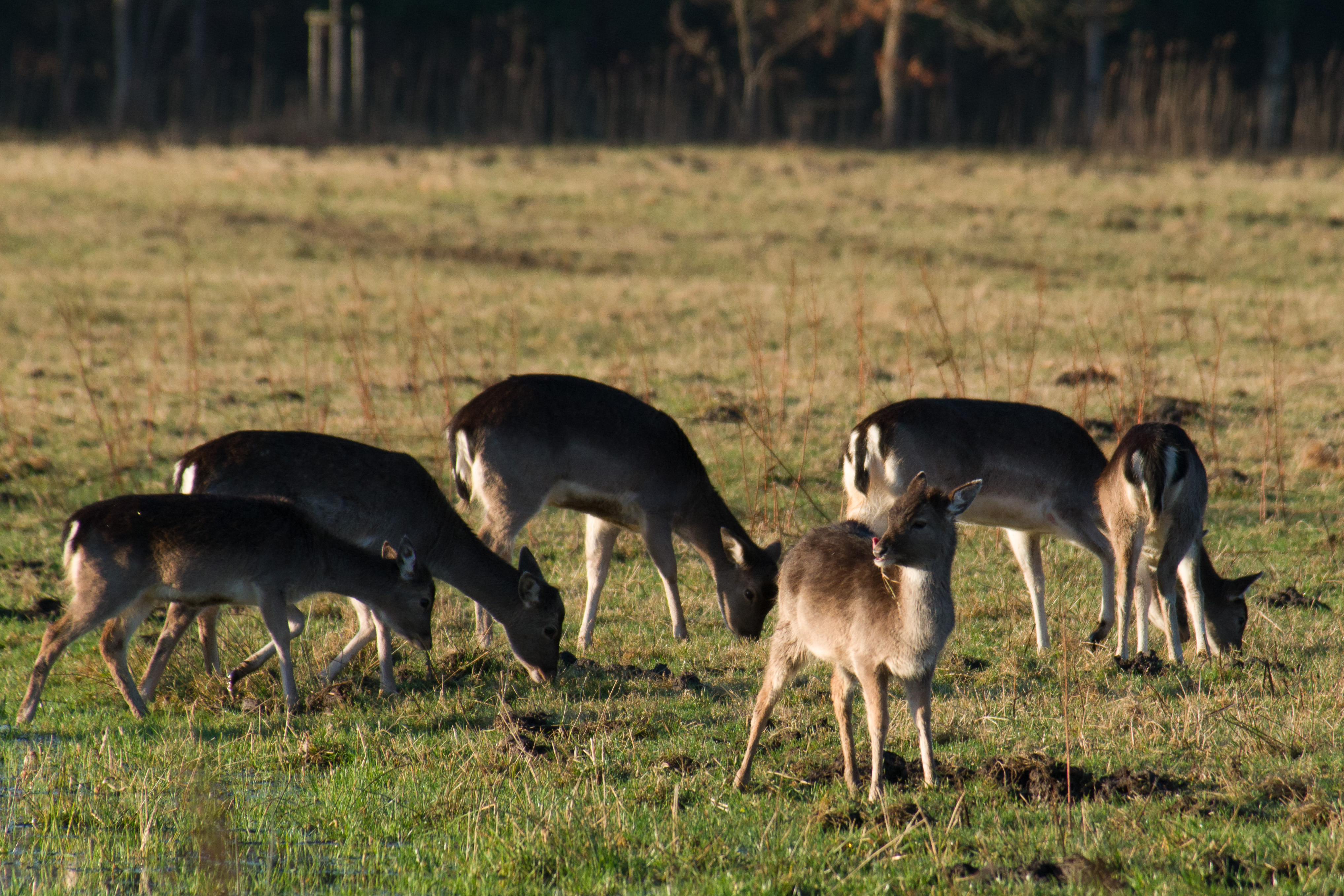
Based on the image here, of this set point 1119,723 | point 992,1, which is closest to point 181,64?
point 992,1

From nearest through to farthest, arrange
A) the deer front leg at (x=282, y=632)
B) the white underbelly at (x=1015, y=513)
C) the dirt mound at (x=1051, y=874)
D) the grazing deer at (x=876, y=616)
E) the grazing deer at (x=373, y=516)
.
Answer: the dirt mound at (x=1051, y=874), the grazing deer at (x=876, y=616), the deer front leg at (x=282, y=632), the grazing deer at (x=373, y=516), the white underbelly at (x=1015, y=513)

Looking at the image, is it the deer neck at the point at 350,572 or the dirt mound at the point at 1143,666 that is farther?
the dirt mound at the point at 1143,666

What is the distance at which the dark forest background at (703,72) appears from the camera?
3484cm

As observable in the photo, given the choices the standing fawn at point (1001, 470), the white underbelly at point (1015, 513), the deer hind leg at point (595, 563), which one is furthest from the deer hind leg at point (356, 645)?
the white underbelly at point (1015, 513)

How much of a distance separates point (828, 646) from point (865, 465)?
8.92 feet

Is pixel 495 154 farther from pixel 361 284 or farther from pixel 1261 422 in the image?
pixel 1261 422

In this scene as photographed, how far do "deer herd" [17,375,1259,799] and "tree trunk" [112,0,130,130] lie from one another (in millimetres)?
32781

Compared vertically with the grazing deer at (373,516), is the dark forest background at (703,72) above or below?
above

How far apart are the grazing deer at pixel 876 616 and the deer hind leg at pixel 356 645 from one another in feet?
7.60

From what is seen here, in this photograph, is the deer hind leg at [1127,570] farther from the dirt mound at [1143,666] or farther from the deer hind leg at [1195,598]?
the deer hind leg at [1195,598]

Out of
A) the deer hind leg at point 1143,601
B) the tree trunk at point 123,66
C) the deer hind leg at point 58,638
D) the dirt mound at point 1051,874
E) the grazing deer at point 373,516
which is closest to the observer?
the dirt mound at point 1051,874

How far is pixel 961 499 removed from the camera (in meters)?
5.21

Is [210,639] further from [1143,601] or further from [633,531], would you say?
[1143,601]

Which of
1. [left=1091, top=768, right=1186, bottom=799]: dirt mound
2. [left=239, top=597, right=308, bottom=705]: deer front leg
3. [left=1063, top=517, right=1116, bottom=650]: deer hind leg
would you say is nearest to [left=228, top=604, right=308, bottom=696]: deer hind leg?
[left=239, top=597, right=308, bottom=705]: deer front leg
